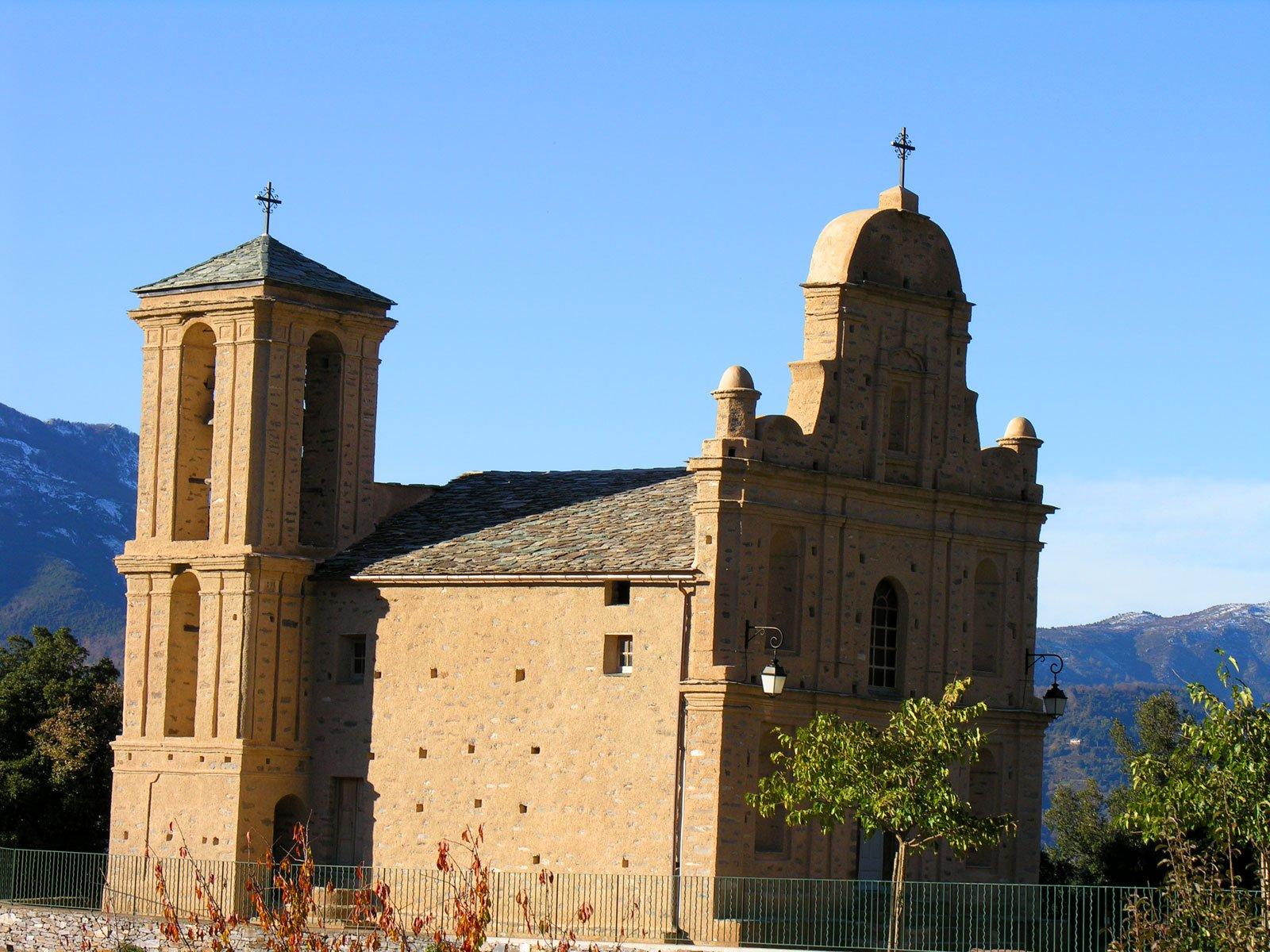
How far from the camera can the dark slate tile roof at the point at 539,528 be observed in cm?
4141

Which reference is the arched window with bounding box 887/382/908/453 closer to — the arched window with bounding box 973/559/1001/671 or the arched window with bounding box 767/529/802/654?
the arched window with bounding box 973/559/1001/671

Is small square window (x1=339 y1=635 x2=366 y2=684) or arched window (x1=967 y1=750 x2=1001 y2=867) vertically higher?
small square window (x1=339 y1=635 x2=366 y2=684)

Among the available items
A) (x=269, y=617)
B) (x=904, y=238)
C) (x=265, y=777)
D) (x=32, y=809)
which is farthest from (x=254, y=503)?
(x=904, y=238)

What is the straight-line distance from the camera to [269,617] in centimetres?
4456

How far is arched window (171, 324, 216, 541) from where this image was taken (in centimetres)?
4622

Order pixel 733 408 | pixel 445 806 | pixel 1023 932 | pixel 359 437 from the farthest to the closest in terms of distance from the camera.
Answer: pixel 359 437 → pixel 445 806 → pixel 733 408 → pixel 1023 932

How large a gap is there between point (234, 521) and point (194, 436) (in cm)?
→ 267

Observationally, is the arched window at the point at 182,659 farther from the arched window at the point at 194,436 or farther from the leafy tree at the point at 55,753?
the leafy tree at the point at 55,753

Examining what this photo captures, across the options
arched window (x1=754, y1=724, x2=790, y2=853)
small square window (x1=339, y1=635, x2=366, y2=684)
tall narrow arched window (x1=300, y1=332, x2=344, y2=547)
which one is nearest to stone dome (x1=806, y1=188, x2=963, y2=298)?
arched window (x1=754, y1=724, x2=790, y2=853)

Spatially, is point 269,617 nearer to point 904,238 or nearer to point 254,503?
point 254,503

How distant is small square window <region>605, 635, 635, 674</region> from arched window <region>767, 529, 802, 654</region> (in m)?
2.54

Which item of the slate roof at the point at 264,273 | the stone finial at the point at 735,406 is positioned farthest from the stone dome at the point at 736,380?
the slate roof at the point at 264,273

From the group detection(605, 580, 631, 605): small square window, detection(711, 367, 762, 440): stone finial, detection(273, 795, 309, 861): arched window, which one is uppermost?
detection(711, 367, 762, 440): stone finial

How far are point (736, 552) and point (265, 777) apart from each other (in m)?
10.7
